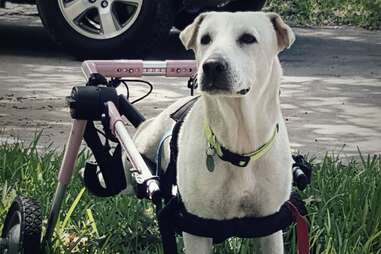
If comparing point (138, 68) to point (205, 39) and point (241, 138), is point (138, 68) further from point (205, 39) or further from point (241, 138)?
point (241, 138)

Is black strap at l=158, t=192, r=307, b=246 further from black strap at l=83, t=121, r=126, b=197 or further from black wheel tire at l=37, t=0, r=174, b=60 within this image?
black wheel tire at l=37, t=0, r=174, b=60

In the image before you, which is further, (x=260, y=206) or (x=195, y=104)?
(x=195, y=104)

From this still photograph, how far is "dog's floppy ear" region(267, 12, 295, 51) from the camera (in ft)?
12.5

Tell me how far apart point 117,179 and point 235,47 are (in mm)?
912

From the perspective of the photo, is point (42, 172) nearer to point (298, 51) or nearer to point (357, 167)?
point (357, 167)

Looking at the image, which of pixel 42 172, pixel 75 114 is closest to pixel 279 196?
pixel 75 114

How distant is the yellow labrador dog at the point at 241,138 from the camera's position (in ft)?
12.1

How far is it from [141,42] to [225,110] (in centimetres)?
533

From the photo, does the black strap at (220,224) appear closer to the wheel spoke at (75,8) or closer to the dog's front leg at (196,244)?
the dog's front leg at (196,244)

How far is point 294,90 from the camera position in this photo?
326 inches

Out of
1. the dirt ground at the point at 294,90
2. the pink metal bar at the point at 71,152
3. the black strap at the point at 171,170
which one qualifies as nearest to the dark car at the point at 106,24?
the dirt ground at the point at 294,90

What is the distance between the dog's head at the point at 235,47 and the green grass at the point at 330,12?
32.2 feet

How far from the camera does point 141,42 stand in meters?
9.02


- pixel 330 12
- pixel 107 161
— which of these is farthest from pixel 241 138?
pixel 330 12
